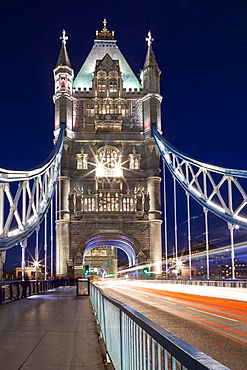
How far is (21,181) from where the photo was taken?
28.5 metres

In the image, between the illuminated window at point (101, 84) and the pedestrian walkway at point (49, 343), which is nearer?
the pedestrian walkway at point (49, 343)

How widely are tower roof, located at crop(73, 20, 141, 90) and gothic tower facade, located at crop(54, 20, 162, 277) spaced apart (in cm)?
26

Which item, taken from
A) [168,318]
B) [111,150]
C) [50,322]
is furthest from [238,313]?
[111,150]

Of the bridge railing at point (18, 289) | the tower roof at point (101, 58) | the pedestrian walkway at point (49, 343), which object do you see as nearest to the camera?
the pedestrian walkway at point (49, 343)

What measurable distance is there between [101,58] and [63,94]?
32.1 feet

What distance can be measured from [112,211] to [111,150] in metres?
7.78

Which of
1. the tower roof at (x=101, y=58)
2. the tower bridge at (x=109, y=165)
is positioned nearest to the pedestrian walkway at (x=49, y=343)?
the tower bridge at (x=109, y=165)

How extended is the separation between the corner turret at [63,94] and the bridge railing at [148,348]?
54098 millimetres

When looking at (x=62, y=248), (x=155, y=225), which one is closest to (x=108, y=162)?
(x=155, y=225)

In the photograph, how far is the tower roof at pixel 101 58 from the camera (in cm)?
6384

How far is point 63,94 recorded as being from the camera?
60094 mm

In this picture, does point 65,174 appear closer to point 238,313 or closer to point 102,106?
point 102,106

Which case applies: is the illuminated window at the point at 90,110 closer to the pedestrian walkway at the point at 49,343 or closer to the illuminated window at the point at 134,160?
the illuminated window at the point at 134,160

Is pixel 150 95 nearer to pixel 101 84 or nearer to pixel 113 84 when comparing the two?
pixel 113 84
